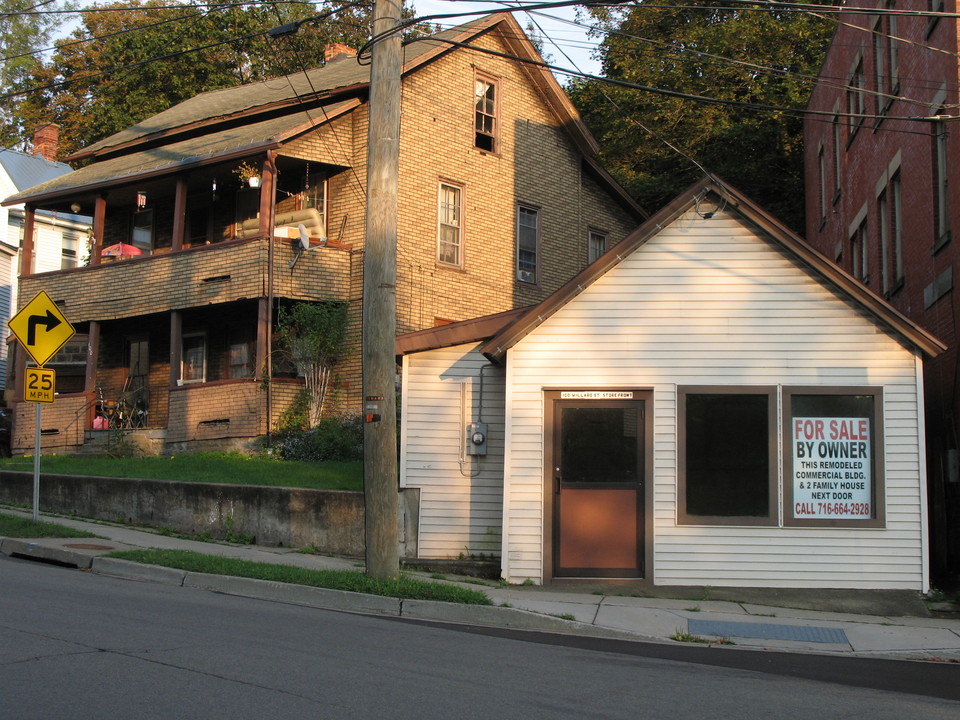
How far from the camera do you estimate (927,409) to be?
15234 millimetres

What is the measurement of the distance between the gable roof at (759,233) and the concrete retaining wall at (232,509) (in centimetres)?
282

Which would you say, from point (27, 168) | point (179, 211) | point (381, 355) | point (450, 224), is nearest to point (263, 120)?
point (179, 211)

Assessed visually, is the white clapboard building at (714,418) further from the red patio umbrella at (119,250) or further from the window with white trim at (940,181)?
the red patio umbrella at (119,250)

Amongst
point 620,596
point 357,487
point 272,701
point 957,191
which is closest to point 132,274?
point 357,487

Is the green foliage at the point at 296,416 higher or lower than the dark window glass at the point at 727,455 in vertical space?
higher

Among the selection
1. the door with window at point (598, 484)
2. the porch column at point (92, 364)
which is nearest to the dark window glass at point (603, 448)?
the door with window at point (598, 484)

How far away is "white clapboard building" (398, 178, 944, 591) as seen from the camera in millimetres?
12539

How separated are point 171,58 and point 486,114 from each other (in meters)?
19.3

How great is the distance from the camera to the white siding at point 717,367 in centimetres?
1249

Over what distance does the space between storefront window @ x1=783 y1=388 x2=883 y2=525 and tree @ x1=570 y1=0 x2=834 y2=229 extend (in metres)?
19.4

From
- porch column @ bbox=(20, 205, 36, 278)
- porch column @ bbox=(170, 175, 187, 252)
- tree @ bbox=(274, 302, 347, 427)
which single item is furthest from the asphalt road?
porch column @ bbox=(20, 205, 36, 278)

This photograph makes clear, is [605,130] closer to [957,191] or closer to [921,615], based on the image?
[957,191]

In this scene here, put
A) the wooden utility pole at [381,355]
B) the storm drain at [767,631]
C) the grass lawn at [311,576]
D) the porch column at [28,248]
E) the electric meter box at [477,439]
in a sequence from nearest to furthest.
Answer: the storm drain at [767,631], the grass lawn at [311,576], the wooden utility pole at [381,355], the electric meter box at [477,439], the porch column at [28,248]

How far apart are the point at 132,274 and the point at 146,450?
444 cm
